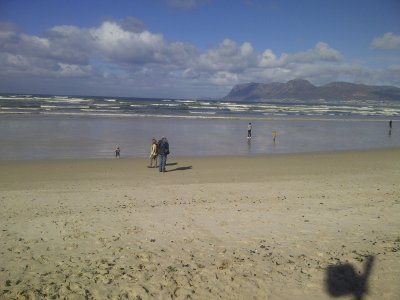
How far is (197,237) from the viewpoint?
729 cm

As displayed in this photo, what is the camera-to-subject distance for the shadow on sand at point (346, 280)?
203 inches

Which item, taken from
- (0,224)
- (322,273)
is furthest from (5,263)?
(322,273)

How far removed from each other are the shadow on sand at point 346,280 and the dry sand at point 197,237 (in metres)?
0.01

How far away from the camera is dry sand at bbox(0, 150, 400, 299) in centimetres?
527

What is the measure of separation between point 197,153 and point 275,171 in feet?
19.5

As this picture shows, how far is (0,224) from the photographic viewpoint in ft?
25.9

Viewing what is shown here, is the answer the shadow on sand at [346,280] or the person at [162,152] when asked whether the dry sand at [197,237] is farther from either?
the person at [162,152]

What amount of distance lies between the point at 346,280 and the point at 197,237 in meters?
2.88

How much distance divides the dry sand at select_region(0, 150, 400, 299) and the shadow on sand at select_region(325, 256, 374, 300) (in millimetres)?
15

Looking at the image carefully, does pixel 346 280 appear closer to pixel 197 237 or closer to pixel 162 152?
pixel 197 237

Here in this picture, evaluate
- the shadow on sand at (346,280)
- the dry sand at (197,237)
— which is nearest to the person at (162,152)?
the dry sand at (197,237)

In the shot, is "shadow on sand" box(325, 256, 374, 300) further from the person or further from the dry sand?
the person

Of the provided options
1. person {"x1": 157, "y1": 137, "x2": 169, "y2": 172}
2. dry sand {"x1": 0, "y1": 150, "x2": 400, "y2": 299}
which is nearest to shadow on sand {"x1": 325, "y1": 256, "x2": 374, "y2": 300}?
dry sand {"x1": 0, "y1": 150, "x2": 400, "y2": 299}

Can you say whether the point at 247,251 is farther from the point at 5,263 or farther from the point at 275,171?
the point at 275,171
